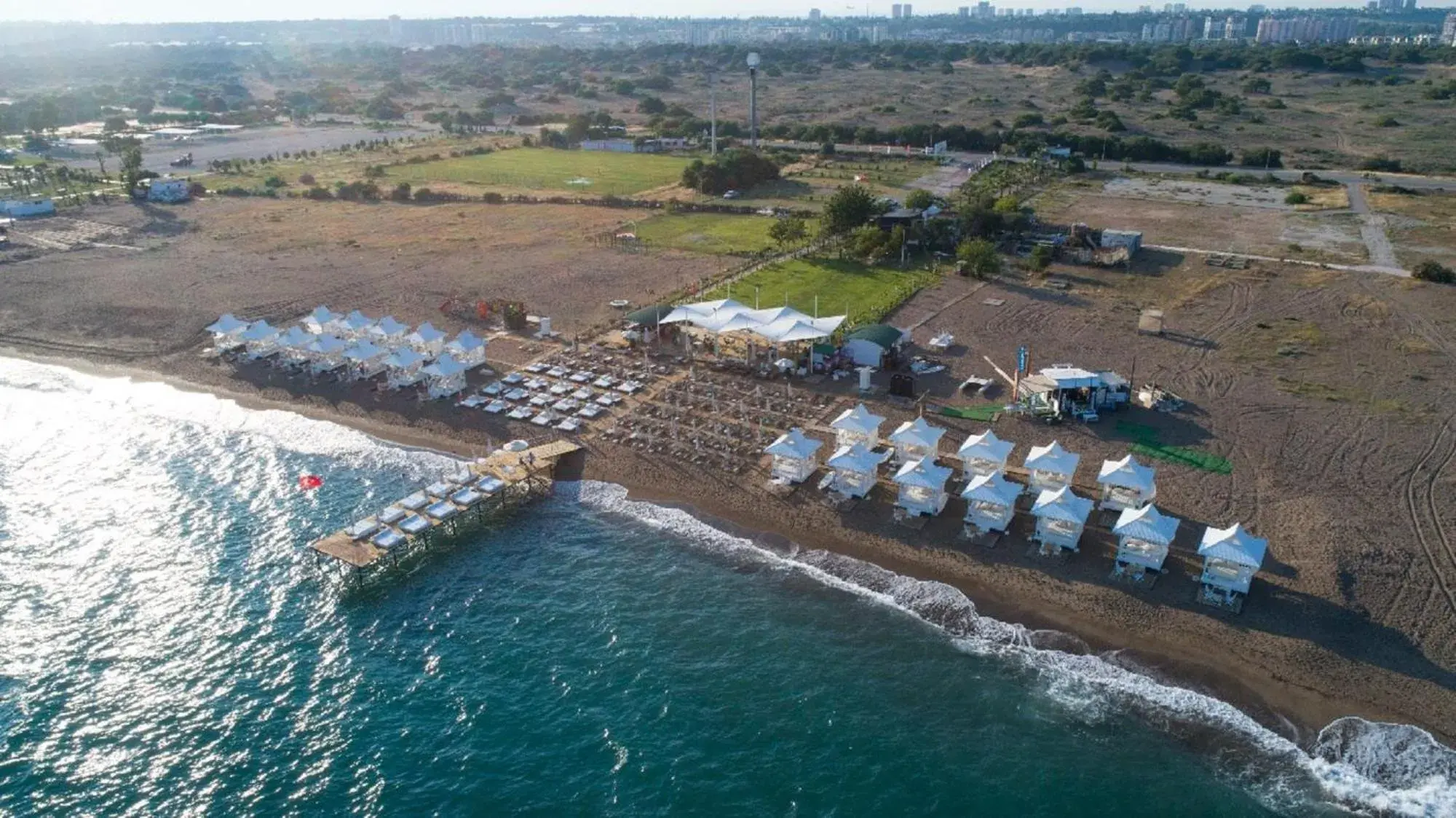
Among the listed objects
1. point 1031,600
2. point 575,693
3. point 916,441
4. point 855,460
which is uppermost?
point 916,441

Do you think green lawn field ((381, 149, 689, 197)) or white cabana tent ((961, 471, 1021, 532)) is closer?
white cabana tent ((961, 471, 1021, 532))

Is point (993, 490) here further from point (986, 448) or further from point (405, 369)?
point (405, 369)

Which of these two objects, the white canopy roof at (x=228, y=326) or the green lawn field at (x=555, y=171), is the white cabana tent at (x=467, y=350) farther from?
the green lawn field at (x=555, y=171)

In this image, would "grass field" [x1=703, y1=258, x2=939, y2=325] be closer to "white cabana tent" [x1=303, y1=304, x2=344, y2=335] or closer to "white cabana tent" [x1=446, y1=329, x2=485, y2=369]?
"white cabana tent" [x1=446, y1=329, x2=485, y2=369]

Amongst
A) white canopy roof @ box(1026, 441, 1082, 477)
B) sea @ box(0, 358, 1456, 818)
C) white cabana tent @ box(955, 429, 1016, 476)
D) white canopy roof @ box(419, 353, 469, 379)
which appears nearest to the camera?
sea @ box(0, 358, 1456, 818)

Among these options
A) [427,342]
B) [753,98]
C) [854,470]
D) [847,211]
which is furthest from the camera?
[753,98]

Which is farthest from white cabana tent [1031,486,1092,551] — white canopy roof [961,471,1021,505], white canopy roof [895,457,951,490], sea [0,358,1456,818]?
sea [0,358,1456,818]

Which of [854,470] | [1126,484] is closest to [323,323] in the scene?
[854,470]
